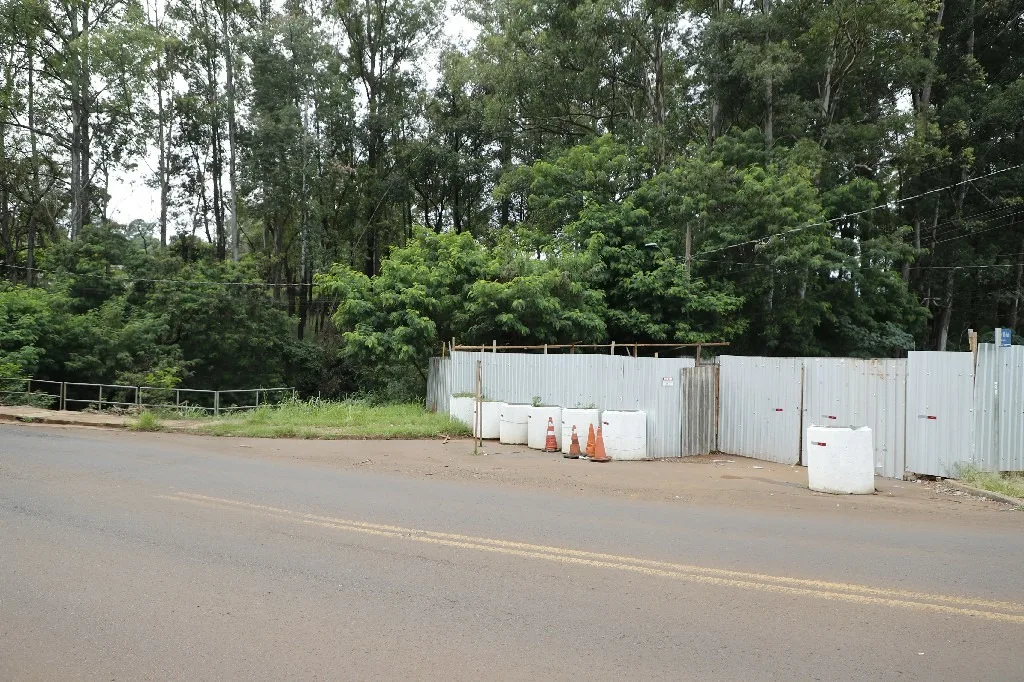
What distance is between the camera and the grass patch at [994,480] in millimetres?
10836

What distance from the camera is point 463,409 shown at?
19.4 meters

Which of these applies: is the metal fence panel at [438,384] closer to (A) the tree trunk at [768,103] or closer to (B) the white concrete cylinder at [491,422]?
(B) the white concrete cylinder at [491,422]

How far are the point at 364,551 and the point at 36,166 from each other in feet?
151

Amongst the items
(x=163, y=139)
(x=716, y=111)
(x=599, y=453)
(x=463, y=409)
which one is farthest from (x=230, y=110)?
(x=599, y=453)

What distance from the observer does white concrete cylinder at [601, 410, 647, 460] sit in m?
15.1

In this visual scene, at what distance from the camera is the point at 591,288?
3092cm

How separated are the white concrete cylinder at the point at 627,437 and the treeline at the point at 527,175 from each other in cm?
1042

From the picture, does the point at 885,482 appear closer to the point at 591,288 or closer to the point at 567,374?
the point at 567,374

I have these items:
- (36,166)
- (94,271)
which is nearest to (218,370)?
(94,271)

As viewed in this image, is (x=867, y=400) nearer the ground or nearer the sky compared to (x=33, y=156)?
nearer the ground

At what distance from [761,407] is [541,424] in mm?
4529

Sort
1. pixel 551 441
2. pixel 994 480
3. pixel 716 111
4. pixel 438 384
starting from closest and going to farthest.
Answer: pixel 994 480 < pixel 551 441 < pixel 438 384 < pixel 716 111

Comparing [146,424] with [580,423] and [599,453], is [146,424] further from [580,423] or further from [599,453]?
[599,453]

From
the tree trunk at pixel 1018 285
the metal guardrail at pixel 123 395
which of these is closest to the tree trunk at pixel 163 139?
the metal guardrail at pixel 123 395
